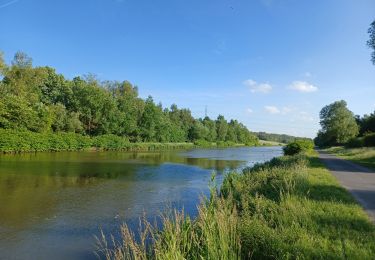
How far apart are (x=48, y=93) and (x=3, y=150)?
32.5 metres

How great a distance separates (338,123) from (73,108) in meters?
61.8

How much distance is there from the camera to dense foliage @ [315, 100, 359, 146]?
7669 centimetres

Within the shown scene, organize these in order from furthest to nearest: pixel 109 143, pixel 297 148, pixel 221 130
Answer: pixel 221 130 → pixel 109 143 → pixel 297 148

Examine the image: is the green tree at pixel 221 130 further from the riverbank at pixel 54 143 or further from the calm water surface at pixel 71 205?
the calm water surface at pixel 71 205

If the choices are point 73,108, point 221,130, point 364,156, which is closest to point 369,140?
point 364,156

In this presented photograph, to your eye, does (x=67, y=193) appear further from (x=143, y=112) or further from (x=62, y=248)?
(x=143, y=112)

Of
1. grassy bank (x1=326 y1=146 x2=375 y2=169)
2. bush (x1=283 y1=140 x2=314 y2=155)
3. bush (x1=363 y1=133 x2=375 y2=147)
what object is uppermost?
bush (x1=363 y1=133 x2=375 y2=147)

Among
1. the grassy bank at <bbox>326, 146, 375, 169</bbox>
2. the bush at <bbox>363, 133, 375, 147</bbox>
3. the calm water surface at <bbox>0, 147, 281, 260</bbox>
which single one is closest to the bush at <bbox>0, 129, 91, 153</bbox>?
the calm water surface at <bbox>0, 147, 281, 260</bbox>

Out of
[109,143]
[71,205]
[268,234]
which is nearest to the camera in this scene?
A: [268,234]

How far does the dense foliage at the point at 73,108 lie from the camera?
53.1 metres

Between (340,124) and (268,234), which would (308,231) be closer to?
(268,234)

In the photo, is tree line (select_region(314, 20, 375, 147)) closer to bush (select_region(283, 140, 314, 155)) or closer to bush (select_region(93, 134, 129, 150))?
bush (select_region(283, 140, 314, 155))

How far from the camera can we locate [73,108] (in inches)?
2926

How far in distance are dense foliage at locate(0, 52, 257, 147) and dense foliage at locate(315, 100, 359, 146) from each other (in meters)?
44.8
